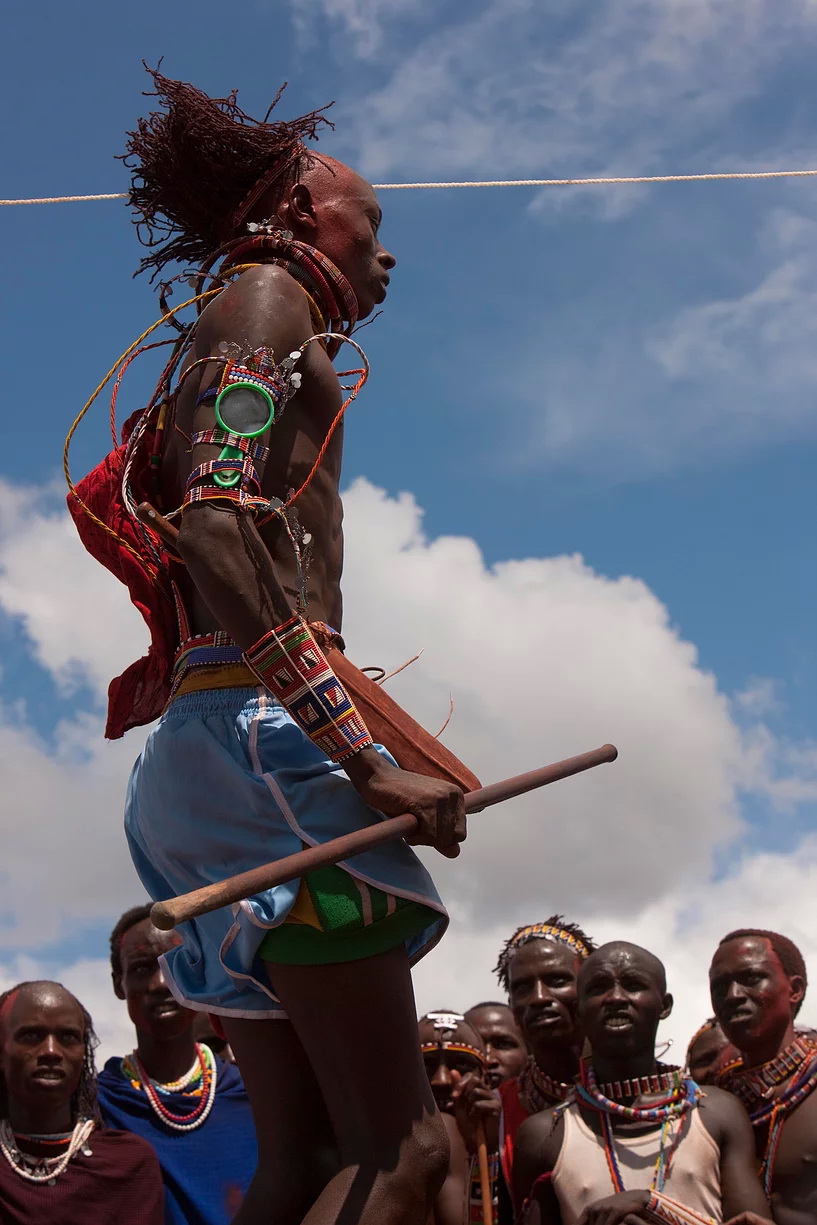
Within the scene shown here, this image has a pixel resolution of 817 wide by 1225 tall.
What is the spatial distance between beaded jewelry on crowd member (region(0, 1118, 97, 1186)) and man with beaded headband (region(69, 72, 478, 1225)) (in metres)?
2.50

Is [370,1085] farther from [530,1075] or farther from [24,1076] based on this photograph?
[530,1075]

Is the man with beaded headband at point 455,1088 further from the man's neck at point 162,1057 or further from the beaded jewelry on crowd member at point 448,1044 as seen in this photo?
the man's neck at point 162,1057

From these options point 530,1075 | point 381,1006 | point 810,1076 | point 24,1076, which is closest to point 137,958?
point 24,1076

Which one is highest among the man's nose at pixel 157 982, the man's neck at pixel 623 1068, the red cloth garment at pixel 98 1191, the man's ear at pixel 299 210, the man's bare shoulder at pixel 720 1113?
the man's ear at pixel 299 210

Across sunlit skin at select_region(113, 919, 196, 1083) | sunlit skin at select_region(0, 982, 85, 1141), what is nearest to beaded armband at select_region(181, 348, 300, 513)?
sunlit skin at select_region(0, 982, 85, 1141)

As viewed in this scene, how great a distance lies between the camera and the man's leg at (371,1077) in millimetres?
2535

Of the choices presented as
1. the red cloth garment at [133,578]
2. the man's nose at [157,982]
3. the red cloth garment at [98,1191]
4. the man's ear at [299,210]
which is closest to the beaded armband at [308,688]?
the red cloth garment at [133,578]

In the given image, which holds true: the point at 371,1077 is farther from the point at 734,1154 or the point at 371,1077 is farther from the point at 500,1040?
the point at 500,1040

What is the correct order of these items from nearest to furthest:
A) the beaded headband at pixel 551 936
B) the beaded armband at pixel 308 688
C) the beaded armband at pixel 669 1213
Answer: the beaded armband at pixel 308 688 < the beaded armband at pixel 669 1213 < the beaded headband at pixel 551 936

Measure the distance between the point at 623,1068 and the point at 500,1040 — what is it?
2.26 meters

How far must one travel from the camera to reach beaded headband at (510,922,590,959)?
21.8 ft

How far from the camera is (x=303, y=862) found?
2.42 metres

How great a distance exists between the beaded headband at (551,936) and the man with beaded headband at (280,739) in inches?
151

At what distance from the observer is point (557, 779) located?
3.08 meters
